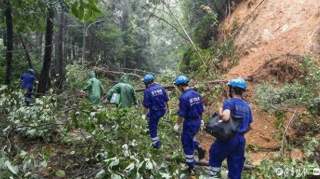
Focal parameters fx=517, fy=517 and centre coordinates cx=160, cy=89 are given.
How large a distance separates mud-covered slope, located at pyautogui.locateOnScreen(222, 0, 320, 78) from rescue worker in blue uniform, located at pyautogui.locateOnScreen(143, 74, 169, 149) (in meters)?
5.00

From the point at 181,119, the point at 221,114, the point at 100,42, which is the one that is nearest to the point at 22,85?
the point at 181,119

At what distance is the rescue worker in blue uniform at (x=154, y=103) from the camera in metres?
10.7

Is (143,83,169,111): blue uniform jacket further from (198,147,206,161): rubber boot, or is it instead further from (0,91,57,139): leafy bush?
(0,91,57,139): leafy bush

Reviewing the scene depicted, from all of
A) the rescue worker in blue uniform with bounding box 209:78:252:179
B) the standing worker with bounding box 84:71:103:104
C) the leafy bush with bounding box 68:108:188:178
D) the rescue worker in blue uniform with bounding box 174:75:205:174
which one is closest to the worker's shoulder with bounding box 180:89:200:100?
the rescue worker in blue uniform with bounding box 174:75:205:174

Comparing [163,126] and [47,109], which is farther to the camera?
[163,126]

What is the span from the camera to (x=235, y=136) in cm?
757

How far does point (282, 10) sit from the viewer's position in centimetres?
1744

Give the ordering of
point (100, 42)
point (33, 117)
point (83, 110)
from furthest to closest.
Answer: point (100, 42)
point (33, 117)
point (83, 110)

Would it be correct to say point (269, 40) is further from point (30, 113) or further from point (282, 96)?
point (30, 113)

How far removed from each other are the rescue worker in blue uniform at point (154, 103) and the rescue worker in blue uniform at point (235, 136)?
3.00 metres

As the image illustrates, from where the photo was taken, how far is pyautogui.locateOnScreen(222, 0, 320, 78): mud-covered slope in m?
15.0

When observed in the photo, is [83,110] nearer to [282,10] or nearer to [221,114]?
[221,114]

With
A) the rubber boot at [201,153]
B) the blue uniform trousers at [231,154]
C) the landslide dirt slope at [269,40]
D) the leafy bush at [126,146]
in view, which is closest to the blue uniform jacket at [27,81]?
the landslide dirt slope at [269,40]

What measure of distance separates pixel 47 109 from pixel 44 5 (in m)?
3.98
